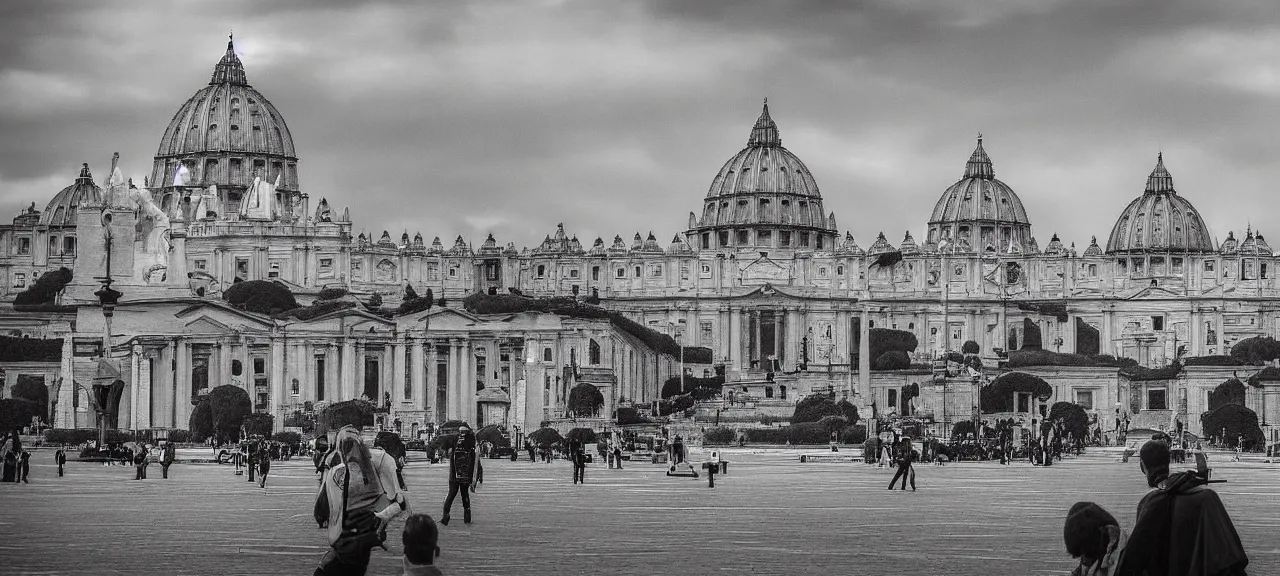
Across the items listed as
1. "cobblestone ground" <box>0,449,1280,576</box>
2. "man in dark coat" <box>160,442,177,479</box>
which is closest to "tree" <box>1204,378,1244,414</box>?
"cobblestone ground" <box>0,449,1280,576</box>

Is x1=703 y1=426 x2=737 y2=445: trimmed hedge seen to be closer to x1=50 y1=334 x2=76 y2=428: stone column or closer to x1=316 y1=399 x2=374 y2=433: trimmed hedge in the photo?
x1=316 y1=399 x2=374 y2=433: trimmed hedge

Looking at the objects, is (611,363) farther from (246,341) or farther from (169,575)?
(169,575)

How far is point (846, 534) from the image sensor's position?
2308 centimetres

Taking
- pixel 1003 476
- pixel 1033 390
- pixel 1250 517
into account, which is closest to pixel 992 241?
pixel 1033 390

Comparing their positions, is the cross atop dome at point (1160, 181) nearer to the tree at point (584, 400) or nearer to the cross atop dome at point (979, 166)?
the cross atop dome at point (979, 166)

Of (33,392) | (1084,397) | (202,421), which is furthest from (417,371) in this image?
(1084,397)

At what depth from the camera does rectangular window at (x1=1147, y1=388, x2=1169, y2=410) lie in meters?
120

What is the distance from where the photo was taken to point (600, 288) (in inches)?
6029

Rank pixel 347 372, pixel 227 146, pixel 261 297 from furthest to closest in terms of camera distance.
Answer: pixel 227 146
pixel 261 297
pixel 347 372

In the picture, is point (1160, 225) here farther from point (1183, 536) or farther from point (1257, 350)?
point (1183, 536)

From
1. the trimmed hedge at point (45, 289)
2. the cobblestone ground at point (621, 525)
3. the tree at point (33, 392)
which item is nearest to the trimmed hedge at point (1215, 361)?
the tree at point (33, 392)

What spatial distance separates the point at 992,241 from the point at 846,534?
169 meters

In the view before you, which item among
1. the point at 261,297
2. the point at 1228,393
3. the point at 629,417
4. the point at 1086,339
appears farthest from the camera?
the point at 1086,339

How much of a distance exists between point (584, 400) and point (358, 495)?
8980 centimetres
